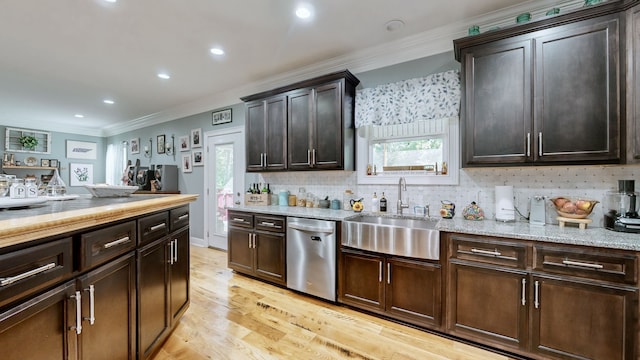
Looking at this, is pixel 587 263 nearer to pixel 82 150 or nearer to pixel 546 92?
pixel 546 92

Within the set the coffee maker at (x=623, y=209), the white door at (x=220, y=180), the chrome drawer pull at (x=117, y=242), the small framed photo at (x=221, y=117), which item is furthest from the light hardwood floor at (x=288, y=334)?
the small framed photo at (x=221, y=117)

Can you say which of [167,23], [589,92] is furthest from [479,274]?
[167,23]

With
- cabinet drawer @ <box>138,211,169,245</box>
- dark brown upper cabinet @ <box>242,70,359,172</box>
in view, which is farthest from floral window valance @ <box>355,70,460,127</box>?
cabinet drawer @ <box>138,211,169,245</box>

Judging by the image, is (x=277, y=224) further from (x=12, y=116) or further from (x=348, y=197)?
(x=12, y=116)

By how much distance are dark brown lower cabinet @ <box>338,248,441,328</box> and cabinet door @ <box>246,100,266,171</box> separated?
1.72 meters

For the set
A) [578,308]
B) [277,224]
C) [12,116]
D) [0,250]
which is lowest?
[578,308]

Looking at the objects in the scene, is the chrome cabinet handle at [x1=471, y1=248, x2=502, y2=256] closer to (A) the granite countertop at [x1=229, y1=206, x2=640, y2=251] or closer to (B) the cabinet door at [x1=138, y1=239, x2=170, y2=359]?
(A) the granite countertop at [x1=229, y1=206, x2=640, y2=251]

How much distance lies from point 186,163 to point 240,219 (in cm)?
249

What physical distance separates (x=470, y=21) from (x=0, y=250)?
330 centimetres

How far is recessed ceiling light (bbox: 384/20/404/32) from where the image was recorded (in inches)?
93.5

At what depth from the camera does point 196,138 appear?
4734 millimetres

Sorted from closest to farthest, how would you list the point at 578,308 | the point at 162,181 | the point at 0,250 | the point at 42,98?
the point at 0,250, the point at 578,308, the point at 42,98, the point at 162,181

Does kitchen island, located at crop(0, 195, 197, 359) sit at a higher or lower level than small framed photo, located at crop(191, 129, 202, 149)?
lower

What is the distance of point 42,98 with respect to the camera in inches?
175
